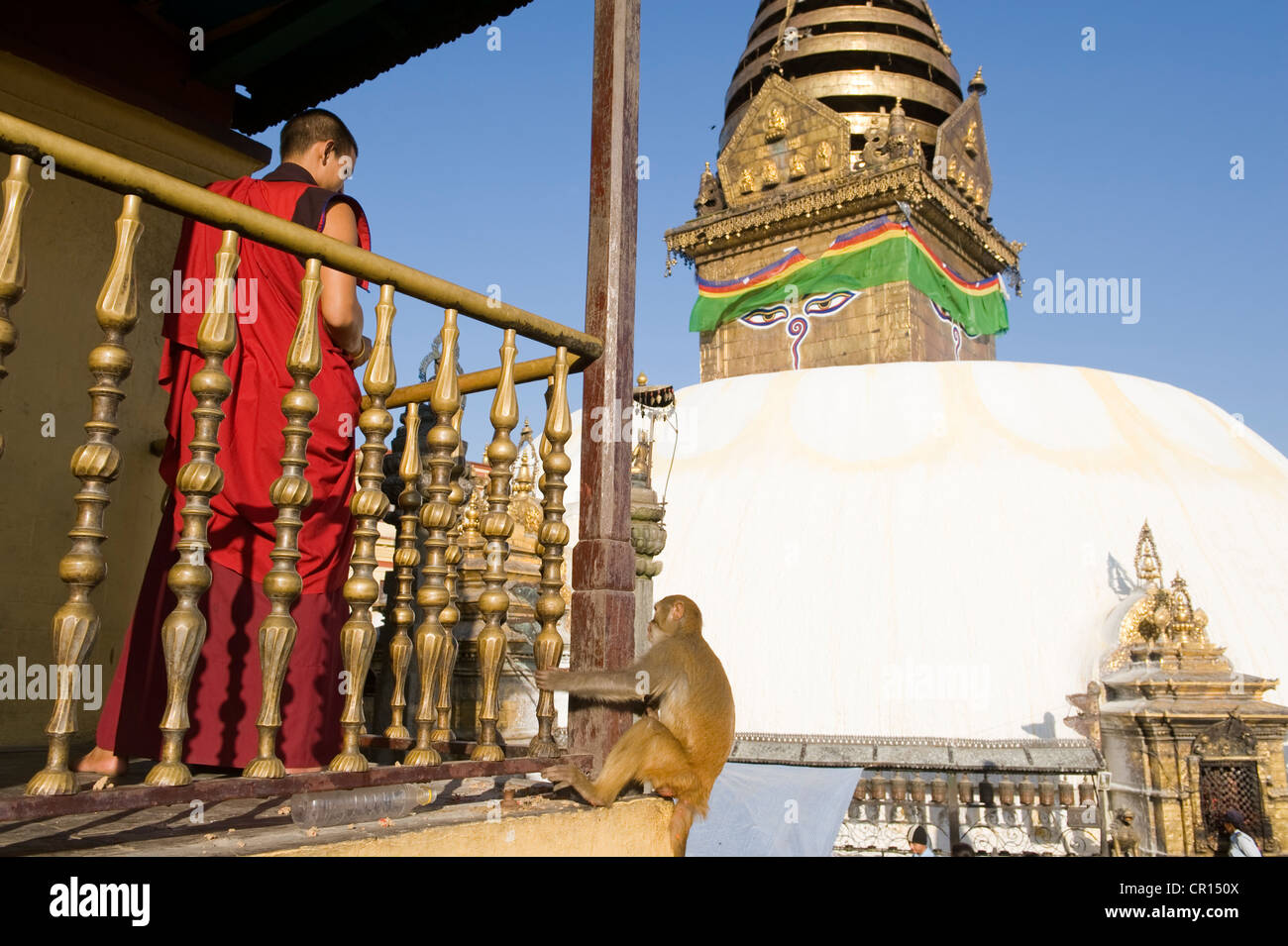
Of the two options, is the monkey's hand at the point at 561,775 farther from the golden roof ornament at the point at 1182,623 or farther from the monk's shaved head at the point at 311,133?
the golden roof ornament at the point at 1182,623

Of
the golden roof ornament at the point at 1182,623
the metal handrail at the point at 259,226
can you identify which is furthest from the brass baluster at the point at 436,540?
the golden roof ornament at the point at 1182,623

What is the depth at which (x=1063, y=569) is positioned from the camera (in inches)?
585

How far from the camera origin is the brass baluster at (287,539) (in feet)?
6.70

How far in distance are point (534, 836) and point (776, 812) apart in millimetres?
6314

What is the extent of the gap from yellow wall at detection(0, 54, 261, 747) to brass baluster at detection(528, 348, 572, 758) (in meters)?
2.42

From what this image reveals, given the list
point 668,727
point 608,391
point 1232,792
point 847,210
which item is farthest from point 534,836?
point 847,210

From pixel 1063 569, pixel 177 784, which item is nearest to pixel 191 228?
pixel 177 784

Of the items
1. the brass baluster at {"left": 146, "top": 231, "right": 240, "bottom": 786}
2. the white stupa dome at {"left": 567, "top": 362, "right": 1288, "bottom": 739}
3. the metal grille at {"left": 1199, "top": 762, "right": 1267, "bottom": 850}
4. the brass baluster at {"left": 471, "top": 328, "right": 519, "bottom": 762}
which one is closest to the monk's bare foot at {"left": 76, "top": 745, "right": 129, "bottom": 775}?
the brass baluster at {"left": 146, "top": 231, "right": 240, "bottom": 786}

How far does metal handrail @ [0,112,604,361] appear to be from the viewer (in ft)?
6.15

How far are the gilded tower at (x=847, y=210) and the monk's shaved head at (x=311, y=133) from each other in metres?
20.2

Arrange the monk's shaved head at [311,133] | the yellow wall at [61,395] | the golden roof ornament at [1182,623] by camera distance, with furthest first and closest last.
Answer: the golden roof ornament at [1182,623], the yellow wall at [61,395], the monk's shaved head at [311,133]

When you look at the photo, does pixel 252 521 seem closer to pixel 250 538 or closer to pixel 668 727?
pixel 250 538
